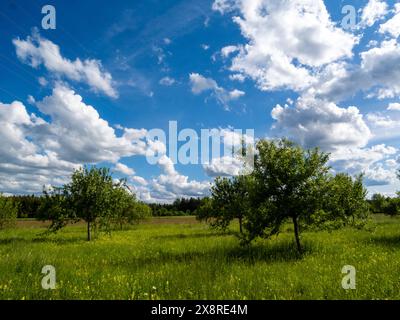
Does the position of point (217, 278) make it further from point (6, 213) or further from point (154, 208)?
point (154, 208)

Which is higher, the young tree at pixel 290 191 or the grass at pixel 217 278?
the young tree at pixel 290 191

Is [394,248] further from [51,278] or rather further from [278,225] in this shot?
[51,278]

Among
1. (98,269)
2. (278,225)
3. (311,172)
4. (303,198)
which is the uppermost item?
(311,172)

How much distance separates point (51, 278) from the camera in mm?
10523

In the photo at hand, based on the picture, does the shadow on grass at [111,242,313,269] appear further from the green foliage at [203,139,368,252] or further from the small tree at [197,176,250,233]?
the small tree at [197,176,250,233]

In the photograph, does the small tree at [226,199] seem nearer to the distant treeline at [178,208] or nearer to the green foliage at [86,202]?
the green foliage at [86,202]

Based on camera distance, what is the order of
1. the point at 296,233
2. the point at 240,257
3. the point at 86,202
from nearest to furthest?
1. the point at 240,257
2. the point at 296,233
3. the point at 86,202

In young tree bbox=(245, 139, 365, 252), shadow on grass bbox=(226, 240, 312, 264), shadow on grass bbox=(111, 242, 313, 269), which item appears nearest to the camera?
shadow on grass bbox=(111, 242, 313, 269)

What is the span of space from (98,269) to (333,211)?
1163 cm

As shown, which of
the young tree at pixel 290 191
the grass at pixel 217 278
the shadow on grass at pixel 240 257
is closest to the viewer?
the grass at pixel 217 278

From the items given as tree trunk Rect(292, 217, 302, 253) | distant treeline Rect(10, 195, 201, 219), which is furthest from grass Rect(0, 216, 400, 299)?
distant treeline Rect(10, 195, 201, 219)

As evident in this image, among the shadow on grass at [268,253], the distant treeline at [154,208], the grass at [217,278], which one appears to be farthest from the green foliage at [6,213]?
the distant treeline at [154,208]

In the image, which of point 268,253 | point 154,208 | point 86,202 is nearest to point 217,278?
point 268,253
